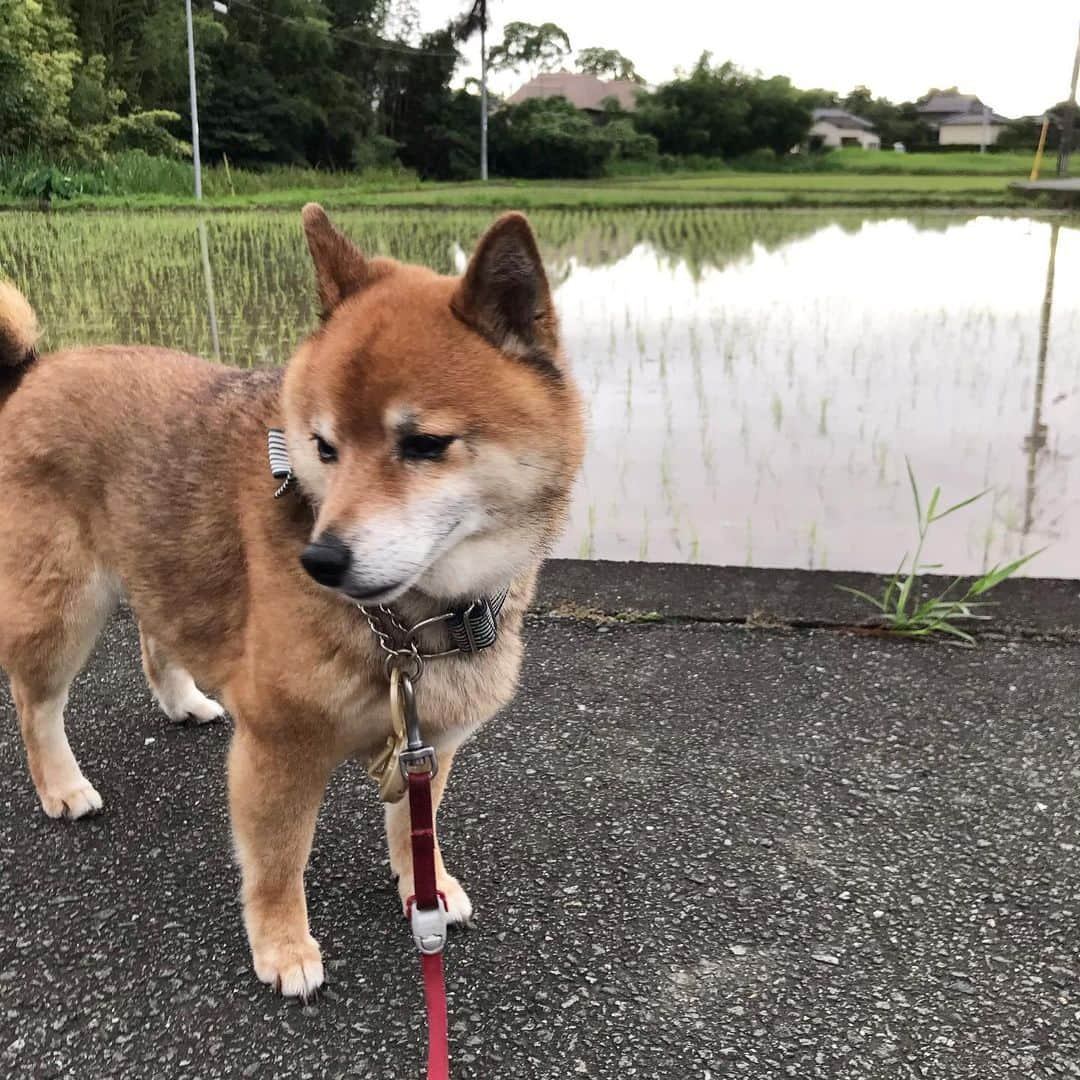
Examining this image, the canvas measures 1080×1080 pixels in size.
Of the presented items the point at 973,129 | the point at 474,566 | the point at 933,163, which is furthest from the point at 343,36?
the point at 474,566

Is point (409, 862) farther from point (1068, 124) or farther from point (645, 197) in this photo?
point (1068, 124)

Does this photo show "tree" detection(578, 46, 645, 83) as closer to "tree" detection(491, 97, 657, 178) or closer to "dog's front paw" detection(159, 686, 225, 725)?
"tree" detection(491, 97, 657, 178)

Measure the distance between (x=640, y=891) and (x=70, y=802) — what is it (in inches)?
62.3

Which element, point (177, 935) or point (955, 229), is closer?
point (177, 935)

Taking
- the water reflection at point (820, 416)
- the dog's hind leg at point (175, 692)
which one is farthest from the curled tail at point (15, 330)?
the water reflection at point (820, 416)

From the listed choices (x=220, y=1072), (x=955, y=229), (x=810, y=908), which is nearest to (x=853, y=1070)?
(x=810, y=908)

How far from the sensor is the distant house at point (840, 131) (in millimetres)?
34594

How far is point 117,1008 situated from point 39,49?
80.5ft

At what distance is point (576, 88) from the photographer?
4731 cm

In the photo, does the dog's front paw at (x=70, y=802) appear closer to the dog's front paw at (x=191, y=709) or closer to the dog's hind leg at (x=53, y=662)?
the dog's hind leg at (x=53, y=662)

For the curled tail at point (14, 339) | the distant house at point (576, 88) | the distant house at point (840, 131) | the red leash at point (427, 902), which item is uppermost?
the distant house at point (576, 88)

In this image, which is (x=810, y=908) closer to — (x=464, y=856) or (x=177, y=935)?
(x=464, y=856)

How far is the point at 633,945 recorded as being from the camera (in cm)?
210

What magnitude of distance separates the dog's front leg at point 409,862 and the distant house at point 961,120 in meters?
45.1
